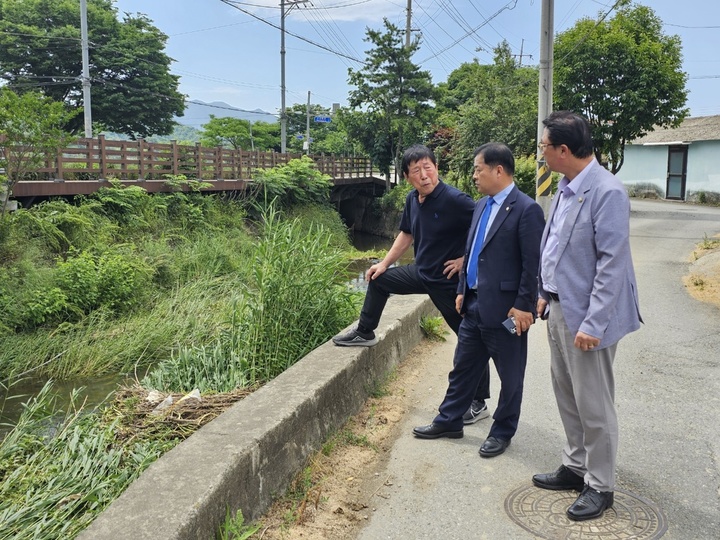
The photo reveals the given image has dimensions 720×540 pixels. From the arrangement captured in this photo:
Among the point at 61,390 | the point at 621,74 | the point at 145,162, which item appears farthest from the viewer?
the point at 621,74

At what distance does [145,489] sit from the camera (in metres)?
2.49

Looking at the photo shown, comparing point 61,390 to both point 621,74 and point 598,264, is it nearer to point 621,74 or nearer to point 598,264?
point 598,264

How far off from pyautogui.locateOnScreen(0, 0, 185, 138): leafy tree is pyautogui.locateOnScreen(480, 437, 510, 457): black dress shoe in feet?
108

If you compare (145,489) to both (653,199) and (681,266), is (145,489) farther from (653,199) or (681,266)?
(653,199)

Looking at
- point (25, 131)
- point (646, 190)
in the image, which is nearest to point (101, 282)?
point (25, 131)

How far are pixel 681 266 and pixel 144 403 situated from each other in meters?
9.93

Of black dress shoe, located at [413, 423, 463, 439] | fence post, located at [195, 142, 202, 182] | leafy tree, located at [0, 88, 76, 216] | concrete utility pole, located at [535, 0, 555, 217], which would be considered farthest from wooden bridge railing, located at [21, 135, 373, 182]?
black dress shoe, located at [413, 423, 463, 439]

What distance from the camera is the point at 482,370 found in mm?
3641

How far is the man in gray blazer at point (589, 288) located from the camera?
2.67 m

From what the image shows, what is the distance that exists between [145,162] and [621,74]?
13.9m

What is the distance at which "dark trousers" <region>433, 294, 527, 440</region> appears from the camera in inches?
134

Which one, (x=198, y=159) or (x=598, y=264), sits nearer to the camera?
(x=598, y=264)

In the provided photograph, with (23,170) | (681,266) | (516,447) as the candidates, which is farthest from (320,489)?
(23,170)

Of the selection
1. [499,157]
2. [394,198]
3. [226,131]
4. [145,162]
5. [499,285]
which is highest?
[226,131]
